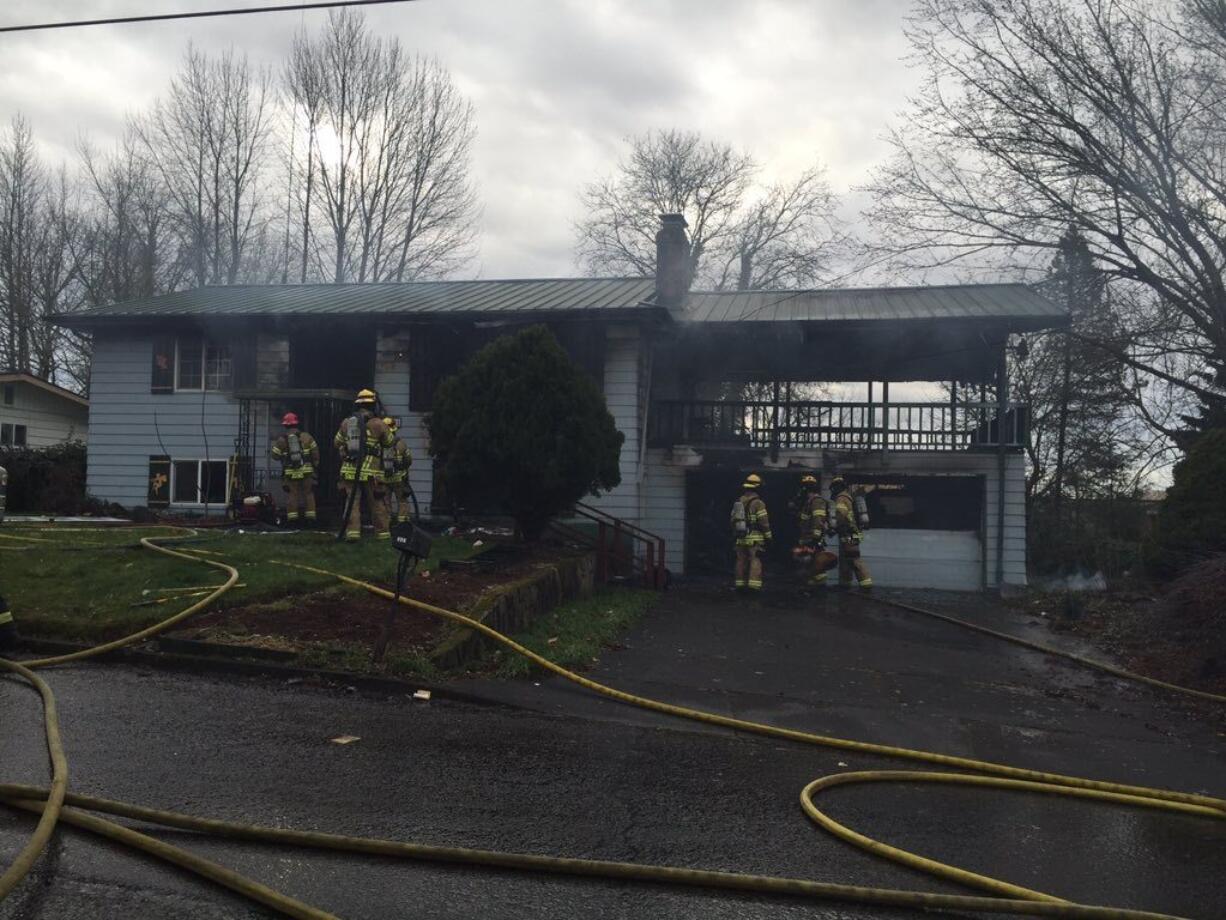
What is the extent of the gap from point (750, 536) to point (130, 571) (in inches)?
331

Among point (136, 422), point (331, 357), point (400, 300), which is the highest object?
point (400, 300)

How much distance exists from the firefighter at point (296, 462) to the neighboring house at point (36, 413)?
34.1ft

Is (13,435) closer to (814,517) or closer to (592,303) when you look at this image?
(592,303)

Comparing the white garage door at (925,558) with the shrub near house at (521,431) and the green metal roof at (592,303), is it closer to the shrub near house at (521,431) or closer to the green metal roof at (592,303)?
the green metal roof at (592,303)

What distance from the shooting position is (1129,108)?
13547 mm

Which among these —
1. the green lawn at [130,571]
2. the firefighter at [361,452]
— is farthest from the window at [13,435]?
the firefighter at [361,452]

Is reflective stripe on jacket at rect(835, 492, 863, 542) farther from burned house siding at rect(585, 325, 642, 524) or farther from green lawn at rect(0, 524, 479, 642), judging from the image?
green lawn at rect(0, 524, 479, 642)

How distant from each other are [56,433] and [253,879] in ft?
79.3

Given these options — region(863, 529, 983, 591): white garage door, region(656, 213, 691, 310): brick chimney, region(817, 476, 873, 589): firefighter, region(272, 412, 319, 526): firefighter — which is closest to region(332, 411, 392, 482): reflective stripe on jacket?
region(272, 412, 319, 526): firefighter

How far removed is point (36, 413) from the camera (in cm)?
2272

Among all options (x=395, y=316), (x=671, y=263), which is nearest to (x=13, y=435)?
(x=395, y=316)

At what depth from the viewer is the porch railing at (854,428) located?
15.4 meters

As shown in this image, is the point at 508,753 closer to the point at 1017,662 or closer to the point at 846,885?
the point at 846,885

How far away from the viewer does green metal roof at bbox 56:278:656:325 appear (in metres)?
15.8
